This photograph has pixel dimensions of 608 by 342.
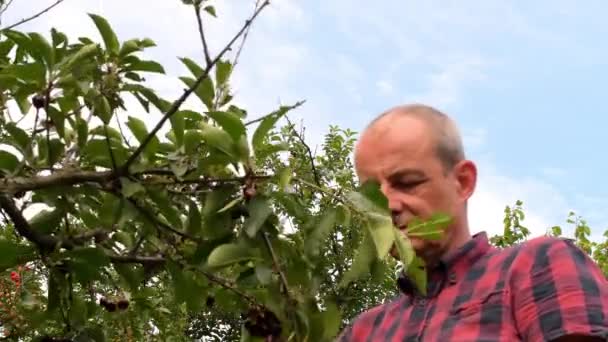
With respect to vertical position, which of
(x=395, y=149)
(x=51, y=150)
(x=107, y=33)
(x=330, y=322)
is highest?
(x=107, y=33)

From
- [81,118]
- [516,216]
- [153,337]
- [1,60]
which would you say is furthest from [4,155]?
[516,216]

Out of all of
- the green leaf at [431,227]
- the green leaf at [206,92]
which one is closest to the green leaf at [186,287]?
the green leaf at [206,92]

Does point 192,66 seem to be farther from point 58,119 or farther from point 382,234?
point 382,234

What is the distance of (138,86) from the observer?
1577 mm

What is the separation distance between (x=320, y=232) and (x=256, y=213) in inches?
4.2

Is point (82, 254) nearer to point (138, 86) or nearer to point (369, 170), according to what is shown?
point (138, 86)

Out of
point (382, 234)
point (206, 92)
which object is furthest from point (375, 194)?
point (206, 92)

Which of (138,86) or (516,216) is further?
(516,216)

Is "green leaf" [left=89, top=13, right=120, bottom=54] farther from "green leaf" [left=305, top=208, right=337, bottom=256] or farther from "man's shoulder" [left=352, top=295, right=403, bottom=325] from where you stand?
"man's shoulder" [left=352, top=295, right=403, bottom=325]

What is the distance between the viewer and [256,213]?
132 centimetres

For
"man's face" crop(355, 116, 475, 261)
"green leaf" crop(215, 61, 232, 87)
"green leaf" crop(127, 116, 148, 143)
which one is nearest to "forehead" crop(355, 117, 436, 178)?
"man's face" crop(355, 116, 475, 261)

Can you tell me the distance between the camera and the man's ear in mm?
1740

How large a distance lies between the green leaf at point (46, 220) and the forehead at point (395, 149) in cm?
62

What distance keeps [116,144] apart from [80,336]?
52 centimetres
